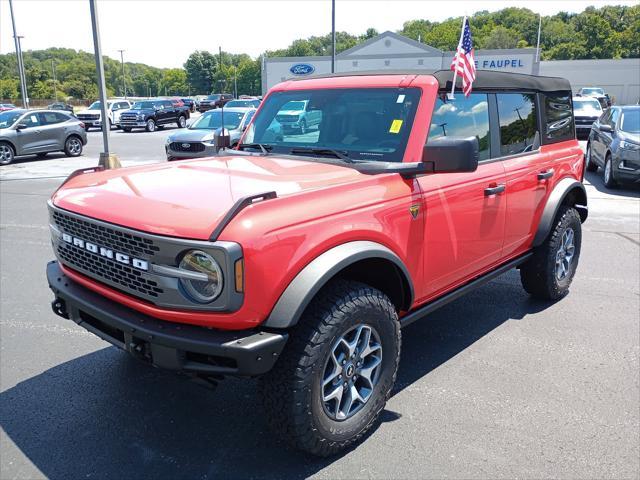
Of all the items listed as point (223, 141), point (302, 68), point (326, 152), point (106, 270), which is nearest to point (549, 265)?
point (326, 152)

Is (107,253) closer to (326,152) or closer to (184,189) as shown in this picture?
(184,189)

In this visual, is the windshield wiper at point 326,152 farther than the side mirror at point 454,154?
Yes

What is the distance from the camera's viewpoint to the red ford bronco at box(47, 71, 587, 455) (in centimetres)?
244

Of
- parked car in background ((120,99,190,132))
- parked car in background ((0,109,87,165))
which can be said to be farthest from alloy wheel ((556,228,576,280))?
parked car in background ((120,99,190,132))

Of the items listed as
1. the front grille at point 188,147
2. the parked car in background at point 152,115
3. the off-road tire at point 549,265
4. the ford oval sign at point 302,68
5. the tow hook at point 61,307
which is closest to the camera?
the tow hook at point 61,307

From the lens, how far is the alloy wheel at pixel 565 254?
505 centimetres

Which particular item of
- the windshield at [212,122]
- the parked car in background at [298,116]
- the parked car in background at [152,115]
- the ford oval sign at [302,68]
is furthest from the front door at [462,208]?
the ford oval sign at [302,68]

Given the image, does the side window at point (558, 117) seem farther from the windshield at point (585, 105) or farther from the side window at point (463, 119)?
the windshield at point (585, 105)

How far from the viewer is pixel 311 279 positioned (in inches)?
100

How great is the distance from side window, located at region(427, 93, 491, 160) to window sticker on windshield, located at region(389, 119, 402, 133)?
0.20 meters

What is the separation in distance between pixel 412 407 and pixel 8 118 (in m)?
17.8

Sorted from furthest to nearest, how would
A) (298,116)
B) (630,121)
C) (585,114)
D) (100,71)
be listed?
(585,114), (100,71), (630,121), (298,116)

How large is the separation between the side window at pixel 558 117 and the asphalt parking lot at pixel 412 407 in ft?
5.14

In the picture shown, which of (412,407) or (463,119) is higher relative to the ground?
(463,119)
